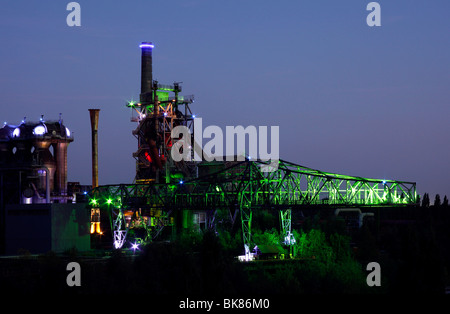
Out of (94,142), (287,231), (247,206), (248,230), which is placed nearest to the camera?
(248,230)

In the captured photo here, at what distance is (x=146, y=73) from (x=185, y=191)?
36.4 m

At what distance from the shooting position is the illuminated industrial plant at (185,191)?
9019 centimetres

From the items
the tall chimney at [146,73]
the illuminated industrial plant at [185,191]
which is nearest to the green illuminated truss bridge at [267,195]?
the illuminated industrial plant at [185,191]

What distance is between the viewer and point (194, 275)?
63.8m

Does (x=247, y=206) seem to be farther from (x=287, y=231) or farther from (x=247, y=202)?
(x=287, y=231)

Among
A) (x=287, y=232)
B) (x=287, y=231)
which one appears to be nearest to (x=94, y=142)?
(x=287, y=231)

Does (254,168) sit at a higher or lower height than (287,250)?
higher

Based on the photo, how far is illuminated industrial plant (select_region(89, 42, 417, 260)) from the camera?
296ft

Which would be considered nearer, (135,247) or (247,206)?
(247,206)

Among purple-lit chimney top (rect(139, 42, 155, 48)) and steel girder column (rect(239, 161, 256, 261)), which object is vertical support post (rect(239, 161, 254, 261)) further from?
purple-lit chimney top (rect(139, 42, 155, 48))

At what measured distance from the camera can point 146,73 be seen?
423 feet
